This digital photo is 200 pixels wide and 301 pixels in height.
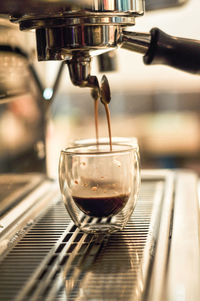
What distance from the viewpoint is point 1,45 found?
679mm

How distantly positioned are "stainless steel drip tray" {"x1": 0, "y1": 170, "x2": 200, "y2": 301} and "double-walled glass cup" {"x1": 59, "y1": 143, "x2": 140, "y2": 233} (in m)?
0.02

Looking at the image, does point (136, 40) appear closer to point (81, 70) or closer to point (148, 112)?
point (81, 70)

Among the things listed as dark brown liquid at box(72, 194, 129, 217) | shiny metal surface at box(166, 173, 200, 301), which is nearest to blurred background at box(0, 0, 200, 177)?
shiny metal surface at box(166, 173, 200, 301)

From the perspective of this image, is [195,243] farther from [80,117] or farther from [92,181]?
[80,117]

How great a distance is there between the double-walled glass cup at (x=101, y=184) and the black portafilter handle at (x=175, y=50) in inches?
4.6

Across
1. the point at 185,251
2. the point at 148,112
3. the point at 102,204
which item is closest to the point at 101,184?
the point at 102,204

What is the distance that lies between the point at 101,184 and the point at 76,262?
10 cm

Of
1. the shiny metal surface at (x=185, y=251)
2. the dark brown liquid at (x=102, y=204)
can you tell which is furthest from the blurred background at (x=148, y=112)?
the dark brown liquid at (x=102, y=204)

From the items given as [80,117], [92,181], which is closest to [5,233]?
[92,181]

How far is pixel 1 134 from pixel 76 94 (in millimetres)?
1509

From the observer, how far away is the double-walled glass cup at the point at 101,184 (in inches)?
22.2

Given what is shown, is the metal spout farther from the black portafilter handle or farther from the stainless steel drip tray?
the stainless steel drip tray

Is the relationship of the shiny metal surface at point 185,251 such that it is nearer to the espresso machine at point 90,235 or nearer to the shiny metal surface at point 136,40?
the espresso machine at point 90,235

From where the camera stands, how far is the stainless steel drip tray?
426 millimetres
